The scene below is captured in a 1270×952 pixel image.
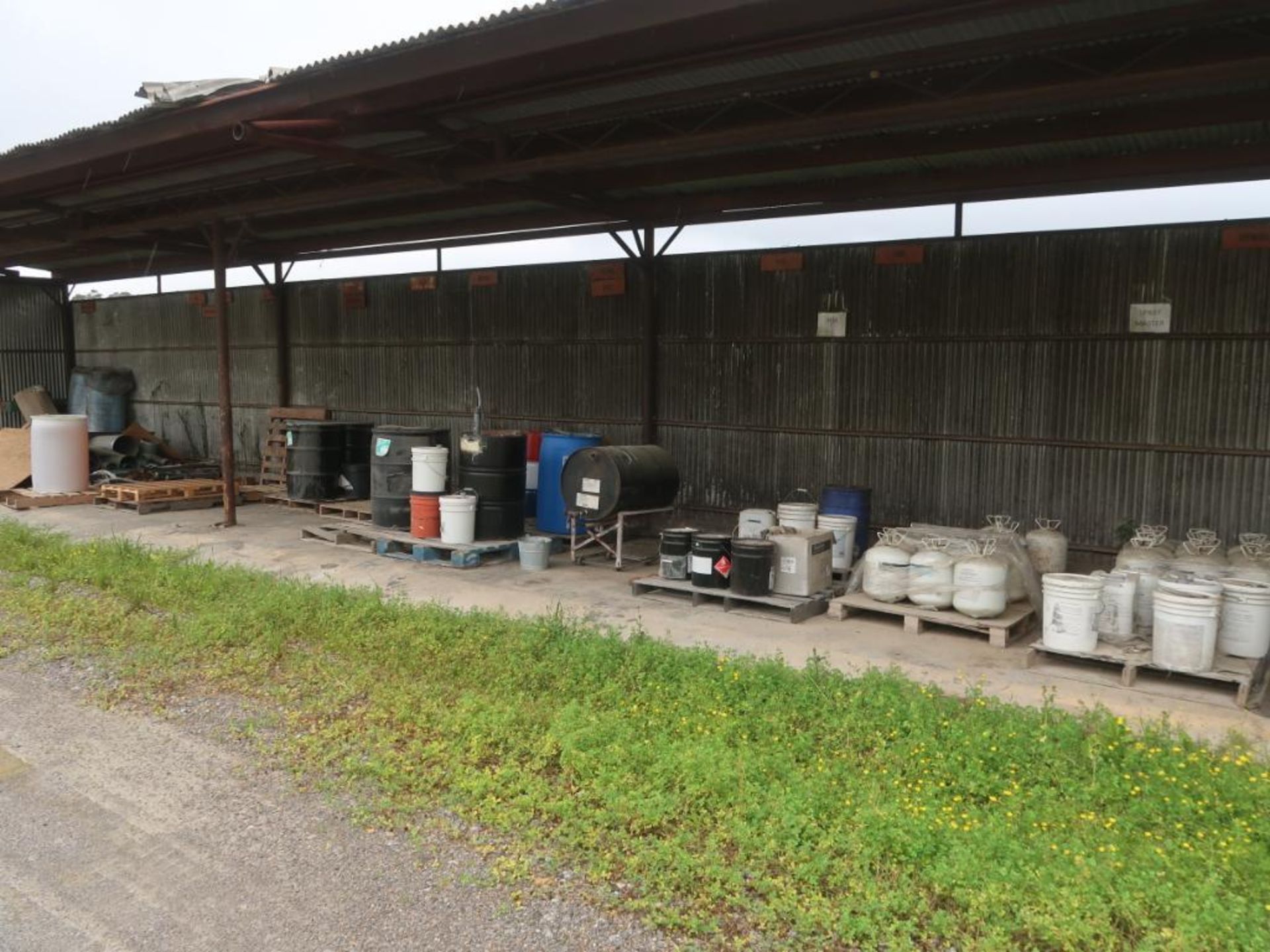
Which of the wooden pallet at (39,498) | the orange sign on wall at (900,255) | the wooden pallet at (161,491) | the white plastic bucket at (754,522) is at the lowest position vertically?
the wooden pallet at (39,498)

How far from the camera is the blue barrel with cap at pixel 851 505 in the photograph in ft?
32.1

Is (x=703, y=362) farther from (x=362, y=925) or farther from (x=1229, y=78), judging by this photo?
(x=362, y=925)

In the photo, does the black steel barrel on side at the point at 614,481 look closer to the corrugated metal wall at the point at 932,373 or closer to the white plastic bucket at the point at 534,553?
the white plastic bucket at the point at 534,553

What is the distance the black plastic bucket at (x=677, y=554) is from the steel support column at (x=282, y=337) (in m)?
11.3

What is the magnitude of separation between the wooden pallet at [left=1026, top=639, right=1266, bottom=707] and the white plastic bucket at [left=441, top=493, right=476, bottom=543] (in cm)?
616

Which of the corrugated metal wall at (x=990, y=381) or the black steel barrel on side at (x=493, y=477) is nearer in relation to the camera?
the corrugated metal wall at (x=990, y=381)

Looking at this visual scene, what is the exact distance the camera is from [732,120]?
892cm

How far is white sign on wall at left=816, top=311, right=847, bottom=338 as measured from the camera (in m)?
10.7

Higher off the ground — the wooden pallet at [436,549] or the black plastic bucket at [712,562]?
the black plastic bucket at [712,562]

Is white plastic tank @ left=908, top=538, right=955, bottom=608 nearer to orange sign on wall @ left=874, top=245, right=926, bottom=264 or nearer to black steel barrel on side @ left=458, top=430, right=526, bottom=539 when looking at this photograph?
orange sign on wall @ left=874, top=245, right=926, bottom=264

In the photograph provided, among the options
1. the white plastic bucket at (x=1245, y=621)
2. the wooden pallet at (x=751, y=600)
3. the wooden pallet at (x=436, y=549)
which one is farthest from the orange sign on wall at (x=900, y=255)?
the wooden pallet at (x=436, y=549)

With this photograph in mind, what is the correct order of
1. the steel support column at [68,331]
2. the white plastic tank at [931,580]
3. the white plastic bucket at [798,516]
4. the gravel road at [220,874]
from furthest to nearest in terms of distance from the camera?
the steel support column at [68,331] < the white plastic bucket at [798,516] < the white plastic tank at [931,580] < the gravel road at [220,874]

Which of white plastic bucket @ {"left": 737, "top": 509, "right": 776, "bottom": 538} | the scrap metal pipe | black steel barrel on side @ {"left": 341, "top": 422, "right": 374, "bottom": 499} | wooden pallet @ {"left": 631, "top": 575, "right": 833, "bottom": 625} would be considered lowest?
wooden pallet @ {"left": 631, "top": 575, "right": 833, "bottom": 625}

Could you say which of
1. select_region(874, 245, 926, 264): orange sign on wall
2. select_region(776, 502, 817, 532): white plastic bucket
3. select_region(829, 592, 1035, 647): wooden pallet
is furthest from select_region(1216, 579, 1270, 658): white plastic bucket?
select_region(874, 245, 926, 264): orange sign on wall
